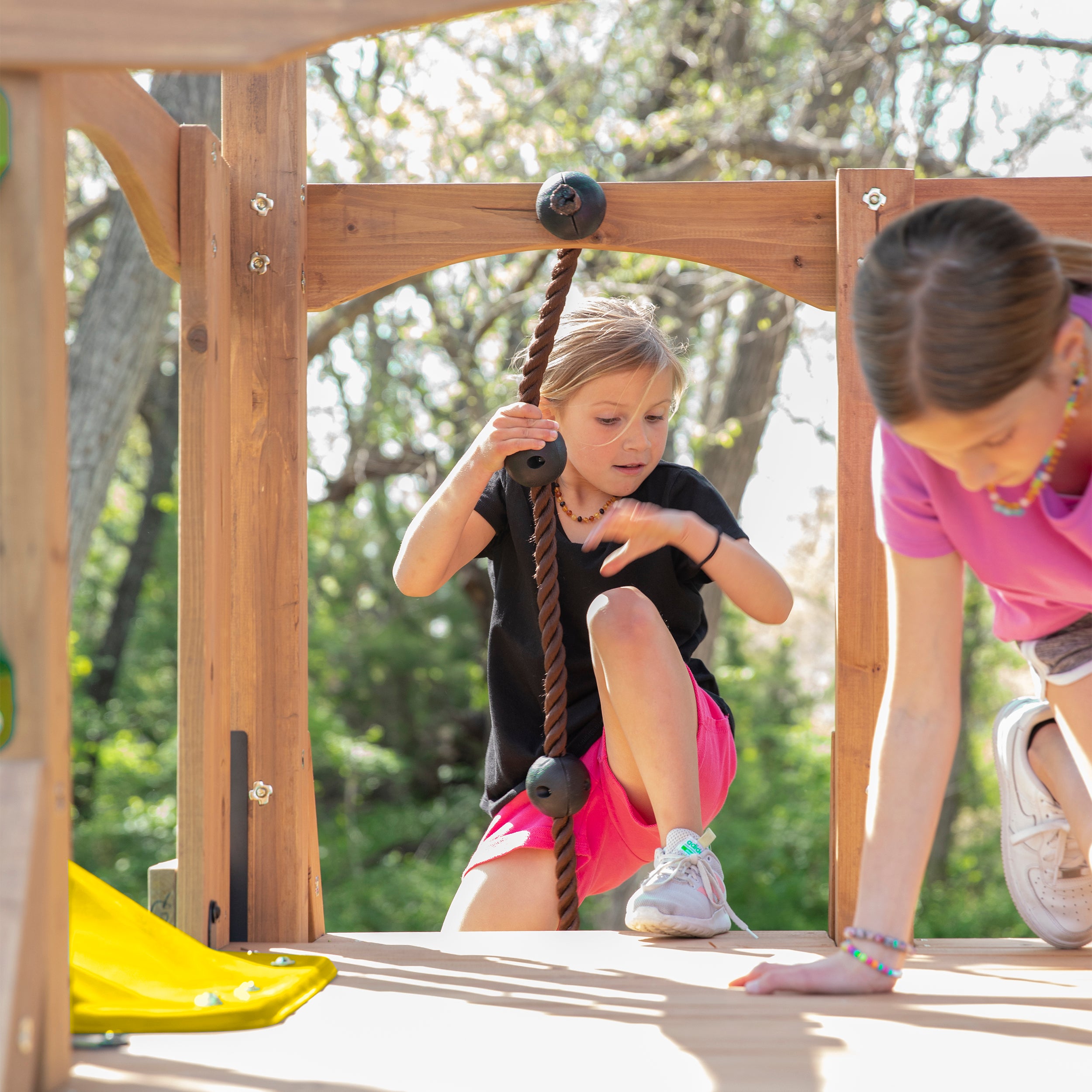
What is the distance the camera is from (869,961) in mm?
1335

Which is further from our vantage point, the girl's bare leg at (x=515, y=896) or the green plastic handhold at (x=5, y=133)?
the girl's bare leg at (x=515, y=896)

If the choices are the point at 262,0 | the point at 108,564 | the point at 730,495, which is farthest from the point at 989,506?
the point at 108,564

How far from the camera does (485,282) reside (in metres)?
4.98

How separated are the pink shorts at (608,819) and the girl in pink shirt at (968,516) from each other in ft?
1.80

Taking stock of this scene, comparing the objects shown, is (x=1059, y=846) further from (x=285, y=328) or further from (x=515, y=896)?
(x=285, y=328)

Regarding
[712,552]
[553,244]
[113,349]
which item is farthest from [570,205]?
[113,349]

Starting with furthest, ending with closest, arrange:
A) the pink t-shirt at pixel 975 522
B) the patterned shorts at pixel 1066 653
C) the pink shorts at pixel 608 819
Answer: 1. the pink shorts at pixel 608 819
2. the patterned shorts at pixel 1066 653
3. the pink t-shirt at pixel 975 522

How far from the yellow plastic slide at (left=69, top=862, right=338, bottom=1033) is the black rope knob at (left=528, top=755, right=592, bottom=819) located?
1.49 ft

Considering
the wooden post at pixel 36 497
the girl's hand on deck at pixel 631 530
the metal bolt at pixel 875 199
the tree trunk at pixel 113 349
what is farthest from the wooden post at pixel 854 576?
the tree trunk at pixel 113 349

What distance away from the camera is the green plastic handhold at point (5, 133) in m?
1.09

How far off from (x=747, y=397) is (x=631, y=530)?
3.15 metres

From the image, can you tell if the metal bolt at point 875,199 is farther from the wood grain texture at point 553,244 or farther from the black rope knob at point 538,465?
the black rope knob at point 538,465

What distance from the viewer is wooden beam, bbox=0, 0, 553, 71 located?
1.08 m

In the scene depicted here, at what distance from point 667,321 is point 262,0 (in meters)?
3.84
